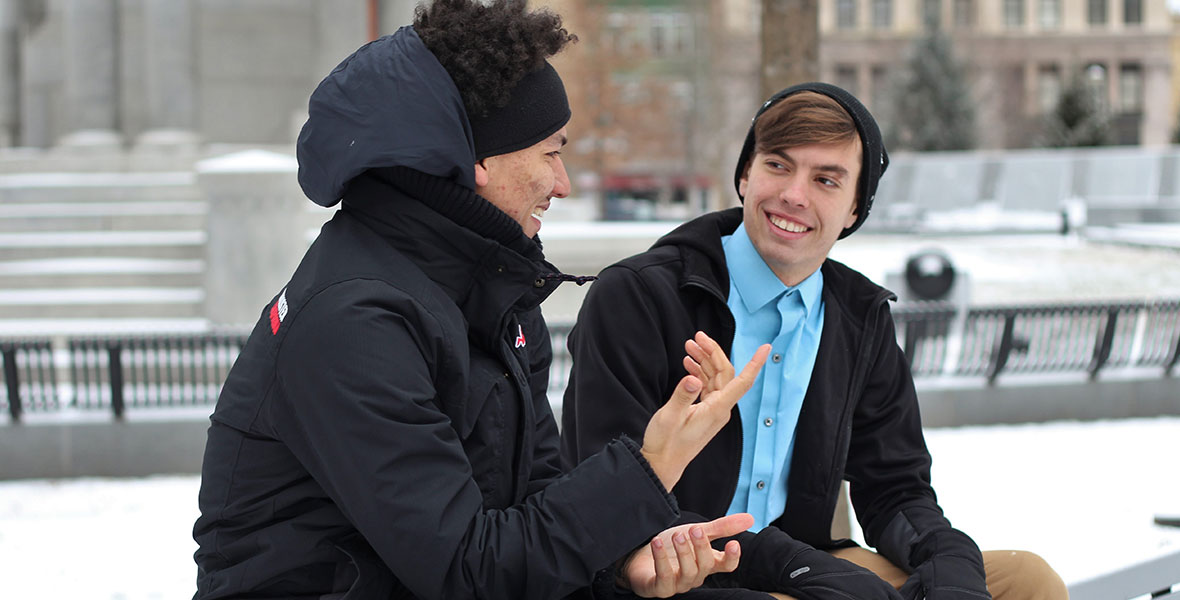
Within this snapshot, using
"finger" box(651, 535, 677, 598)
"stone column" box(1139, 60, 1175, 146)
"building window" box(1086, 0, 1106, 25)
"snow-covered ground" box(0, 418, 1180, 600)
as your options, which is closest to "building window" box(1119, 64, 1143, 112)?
"stone column" box(1139, 60, 1175, 146)

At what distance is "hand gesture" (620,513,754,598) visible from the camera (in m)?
2.15

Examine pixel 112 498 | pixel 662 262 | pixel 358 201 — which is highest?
pixel 358 201

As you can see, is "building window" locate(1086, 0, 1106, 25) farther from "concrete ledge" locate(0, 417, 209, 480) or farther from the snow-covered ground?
"concrete ledge" locate(0, 417, 209, 480)

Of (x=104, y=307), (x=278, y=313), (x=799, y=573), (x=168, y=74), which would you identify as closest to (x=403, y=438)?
(x=278, y=313)

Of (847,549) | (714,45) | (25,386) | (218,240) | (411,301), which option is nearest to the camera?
(411,301)

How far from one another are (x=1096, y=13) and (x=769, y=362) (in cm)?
6643

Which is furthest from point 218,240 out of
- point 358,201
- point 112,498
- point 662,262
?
point 358,201

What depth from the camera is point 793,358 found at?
3164 millimetres

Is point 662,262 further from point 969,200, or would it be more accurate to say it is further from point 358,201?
point 969,200

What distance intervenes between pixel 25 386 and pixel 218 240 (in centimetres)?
304

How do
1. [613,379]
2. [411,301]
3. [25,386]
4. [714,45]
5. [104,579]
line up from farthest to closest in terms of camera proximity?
[714,45] → [25,386] → [104,579] → [613,379] → [411,301]

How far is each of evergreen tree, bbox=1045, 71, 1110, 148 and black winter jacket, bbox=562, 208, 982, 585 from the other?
142ft

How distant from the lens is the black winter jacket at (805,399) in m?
3.08

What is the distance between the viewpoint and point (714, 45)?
49.2 meters
